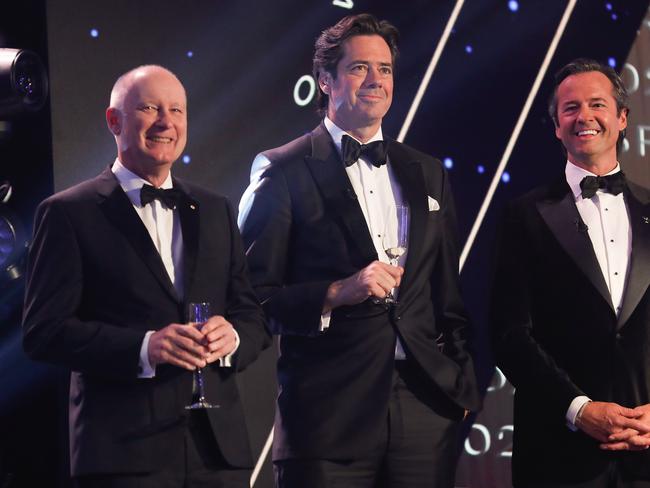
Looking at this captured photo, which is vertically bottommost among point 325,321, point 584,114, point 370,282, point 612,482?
point 612,482

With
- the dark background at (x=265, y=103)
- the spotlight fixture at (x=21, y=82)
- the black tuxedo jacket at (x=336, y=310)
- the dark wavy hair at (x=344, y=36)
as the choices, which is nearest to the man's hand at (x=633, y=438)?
the black tuxedo jacket at (x=336, y=310)

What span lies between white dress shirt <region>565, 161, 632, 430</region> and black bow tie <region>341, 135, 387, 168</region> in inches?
26.6

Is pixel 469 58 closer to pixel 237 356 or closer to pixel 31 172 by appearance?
pixel 31 172

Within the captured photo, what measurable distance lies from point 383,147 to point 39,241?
117cm

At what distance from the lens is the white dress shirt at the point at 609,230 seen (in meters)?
3.34

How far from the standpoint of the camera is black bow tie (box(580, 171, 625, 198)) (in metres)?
3.40

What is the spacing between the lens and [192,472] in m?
2.79

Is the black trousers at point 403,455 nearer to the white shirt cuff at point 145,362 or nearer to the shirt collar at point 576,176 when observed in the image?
the white shirt cuff at point 145,362

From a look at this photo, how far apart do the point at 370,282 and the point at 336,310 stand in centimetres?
26

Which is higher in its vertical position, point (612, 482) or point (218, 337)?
point (218, 337)

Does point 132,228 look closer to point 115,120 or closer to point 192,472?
point 115,120

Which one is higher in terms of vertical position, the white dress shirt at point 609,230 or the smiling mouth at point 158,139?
the smiling mouth at point 158,139

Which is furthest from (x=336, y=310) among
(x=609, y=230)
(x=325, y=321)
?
(x=609, y=230)

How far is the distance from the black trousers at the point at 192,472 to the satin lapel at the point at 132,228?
38 centimetres
